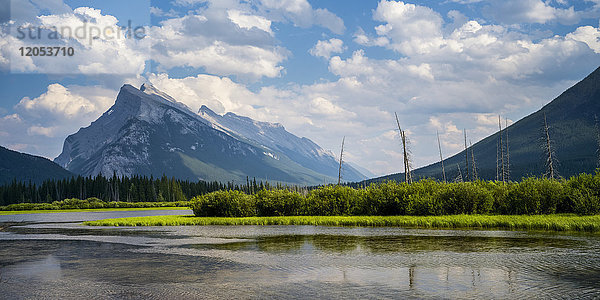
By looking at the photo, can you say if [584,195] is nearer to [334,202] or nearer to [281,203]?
[334,202]

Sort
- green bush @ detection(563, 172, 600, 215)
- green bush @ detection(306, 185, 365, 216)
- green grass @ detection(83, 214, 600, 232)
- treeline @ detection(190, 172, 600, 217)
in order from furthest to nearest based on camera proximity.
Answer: green bush @ detection(306, 185, 365, 216) → treeline @ detection(190, 172, 600, 217) → green bush @ detection(563, 172, 600, 215) → green grass @ detection(83, 214, 600, 232)

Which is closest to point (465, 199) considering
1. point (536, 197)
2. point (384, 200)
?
point (536, 197)

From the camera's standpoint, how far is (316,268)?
26.2m

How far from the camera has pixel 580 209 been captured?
166 ft

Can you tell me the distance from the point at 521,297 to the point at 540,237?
22789mm

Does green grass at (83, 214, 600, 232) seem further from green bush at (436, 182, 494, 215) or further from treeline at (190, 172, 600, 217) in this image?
green bush at (436, 182, 494, 215)

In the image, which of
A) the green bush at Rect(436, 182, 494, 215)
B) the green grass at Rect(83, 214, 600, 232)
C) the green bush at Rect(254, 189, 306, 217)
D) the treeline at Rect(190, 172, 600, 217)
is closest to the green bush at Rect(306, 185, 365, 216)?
the treeline at Rect(190, 172, 600, 217)

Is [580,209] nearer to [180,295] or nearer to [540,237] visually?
[540,237]

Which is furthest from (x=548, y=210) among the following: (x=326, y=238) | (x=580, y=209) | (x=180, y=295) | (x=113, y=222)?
(x=113, y=222)

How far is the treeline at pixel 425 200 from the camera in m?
53.5

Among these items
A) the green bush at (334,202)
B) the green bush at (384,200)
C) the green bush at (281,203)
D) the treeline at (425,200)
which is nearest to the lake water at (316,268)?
the treeline at (425,200)

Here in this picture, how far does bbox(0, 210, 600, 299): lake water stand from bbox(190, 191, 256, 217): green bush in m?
32.8

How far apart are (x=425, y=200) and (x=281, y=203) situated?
A: 22.6 meters

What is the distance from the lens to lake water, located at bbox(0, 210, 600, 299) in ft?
66.7
